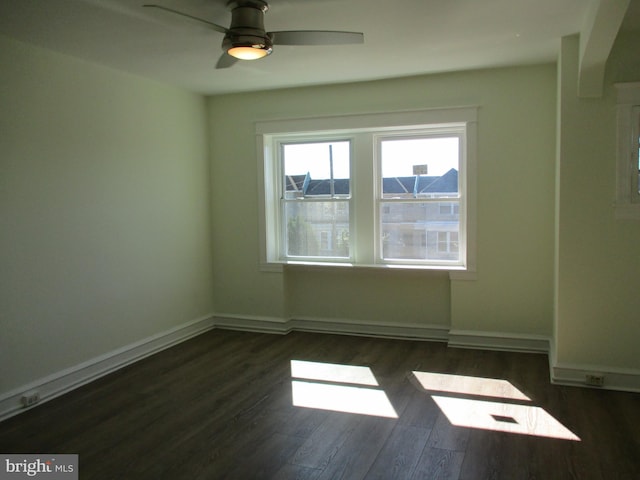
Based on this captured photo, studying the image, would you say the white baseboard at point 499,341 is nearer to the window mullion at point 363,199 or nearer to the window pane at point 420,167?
the window mullion at point 363,199

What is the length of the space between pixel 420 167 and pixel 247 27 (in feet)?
8.65

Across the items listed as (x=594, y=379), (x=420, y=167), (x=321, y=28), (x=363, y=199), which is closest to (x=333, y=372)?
(x=363, y=199)

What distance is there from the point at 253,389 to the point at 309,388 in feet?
1.41

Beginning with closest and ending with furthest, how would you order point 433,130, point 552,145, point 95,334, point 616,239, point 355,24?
point 355,24 → point 616,239 → point 95,334 → point 552,145 → point 433,130

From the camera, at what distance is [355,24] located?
3.27m

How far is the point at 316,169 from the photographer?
538 cm

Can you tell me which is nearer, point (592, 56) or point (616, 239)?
point (592, 56)

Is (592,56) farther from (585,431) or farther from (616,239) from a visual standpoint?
(585,431)

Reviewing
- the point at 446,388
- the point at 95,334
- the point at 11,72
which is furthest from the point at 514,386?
the point at 11,72

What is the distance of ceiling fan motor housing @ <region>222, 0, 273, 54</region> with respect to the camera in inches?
111

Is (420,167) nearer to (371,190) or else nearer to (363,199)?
(371,190)

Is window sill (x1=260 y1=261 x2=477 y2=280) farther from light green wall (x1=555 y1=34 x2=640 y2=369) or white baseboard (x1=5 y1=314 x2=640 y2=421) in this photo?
light green wall (x1=555 y1=34 x2=640 y2=369)

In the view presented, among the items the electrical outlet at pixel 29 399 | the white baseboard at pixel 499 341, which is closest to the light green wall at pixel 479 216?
the white baseboard at pixel 499 341

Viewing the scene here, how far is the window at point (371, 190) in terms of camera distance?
191 inches
